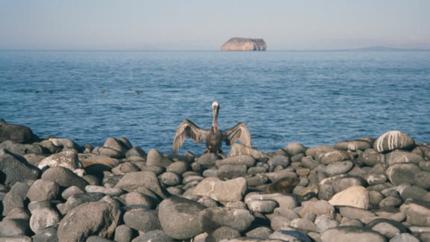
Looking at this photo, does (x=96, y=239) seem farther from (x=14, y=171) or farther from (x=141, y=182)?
(x=14, y=171)

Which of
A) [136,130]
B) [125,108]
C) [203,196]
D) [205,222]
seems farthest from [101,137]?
[205,222]

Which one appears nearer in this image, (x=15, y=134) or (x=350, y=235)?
(x=350, y=235)

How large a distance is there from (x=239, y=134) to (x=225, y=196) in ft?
19.5

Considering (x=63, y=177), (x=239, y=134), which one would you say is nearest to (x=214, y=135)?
(x=239, y=134)

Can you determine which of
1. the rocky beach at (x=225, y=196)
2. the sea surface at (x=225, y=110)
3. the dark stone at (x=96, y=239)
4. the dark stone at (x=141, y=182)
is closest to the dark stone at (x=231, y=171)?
the rocky beach at (x=225, y=196)

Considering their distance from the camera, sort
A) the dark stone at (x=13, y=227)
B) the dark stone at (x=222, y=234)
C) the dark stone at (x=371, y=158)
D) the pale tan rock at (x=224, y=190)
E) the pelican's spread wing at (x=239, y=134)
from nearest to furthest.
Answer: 1. the dark stone at (x=222, y=234)
2. the dark stone at (x=13, y=227)
3. the pale tan rock at (x=224, y=190)
4. the dark stone at (x=371, y=158)
5. the pelican's spread wing at (x=239, y=134)

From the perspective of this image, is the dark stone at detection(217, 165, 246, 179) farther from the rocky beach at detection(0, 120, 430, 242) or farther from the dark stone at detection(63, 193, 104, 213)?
the dark stone at detection(63, 193, 104, 213)

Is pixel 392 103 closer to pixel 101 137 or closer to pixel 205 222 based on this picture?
pixel 101 137

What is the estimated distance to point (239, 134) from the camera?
56.6 ft

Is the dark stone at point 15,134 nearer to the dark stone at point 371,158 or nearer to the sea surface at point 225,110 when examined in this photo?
the sea surface at point 225,110

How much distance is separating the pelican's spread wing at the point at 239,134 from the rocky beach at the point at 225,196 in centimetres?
96

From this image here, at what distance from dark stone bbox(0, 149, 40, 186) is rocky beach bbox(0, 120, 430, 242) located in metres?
0.02

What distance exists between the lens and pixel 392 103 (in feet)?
145

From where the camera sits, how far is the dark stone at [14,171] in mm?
12750
